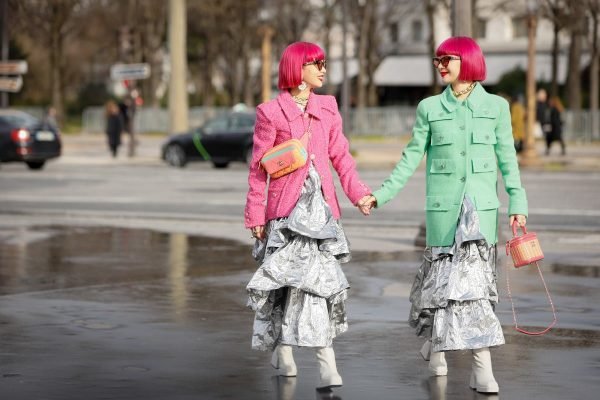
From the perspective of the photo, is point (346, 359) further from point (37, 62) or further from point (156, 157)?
point (37, 62)

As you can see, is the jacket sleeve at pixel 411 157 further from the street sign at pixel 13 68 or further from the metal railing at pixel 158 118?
the metal railing at pixel 158 118

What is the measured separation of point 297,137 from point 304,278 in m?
0.74

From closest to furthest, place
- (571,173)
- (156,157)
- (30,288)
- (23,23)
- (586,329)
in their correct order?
(586,329)
(30,288)
(571,173)
(156,157)
(23,23)

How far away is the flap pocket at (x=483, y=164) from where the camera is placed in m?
8.07

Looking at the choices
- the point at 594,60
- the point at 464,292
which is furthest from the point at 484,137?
the point at 594,60

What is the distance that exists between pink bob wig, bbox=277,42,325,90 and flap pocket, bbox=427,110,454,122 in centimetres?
63

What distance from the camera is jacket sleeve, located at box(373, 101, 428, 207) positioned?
322 inches

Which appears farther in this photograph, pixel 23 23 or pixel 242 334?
pixel 23 23

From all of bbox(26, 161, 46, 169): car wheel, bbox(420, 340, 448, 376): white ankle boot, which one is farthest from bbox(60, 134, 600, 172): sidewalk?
bbox(420, 340, 448, 376): white ankle boot

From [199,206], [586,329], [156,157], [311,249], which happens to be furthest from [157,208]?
[156,157]

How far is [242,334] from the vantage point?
9.88 m

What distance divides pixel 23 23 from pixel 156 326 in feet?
213

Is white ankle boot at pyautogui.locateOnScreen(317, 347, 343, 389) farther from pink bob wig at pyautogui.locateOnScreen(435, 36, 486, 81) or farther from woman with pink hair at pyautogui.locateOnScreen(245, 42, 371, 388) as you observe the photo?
pink bob wig at pyautogui.locateOnScreen(435, 36, 486, 81)

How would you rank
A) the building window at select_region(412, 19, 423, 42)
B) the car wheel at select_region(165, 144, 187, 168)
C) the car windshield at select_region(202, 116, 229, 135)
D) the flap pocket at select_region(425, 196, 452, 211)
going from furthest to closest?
the building window at select_region(412, 19, 423, 42), the car wheel at select_region(165, 144, 187, 168), the car windshield at select_region(202, 116, 229, 135), the flap pocket at select_region(425, 196, 452, 211)
